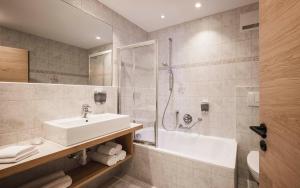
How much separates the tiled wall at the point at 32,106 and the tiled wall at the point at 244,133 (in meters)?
2.14

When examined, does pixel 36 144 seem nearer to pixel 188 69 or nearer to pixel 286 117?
pixel 286 117

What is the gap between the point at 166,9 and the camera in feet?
7.64

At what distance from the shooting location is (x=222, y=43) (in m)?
2.43

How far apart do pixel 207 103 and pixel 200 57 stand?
80 centimetres

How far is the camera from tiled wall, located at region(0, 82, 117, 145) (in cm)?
125

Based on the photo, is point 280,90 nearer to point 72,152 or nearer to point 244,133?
point 72,152

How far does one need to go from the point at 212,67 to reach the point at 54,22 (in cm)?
227

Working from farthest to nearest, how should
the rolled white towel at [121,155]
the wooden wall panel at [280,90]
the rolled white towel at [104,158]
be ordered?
the rolled white towel at [121,155]
the rolled white towel at [104,158]
the wooden wall panel at [280,90]

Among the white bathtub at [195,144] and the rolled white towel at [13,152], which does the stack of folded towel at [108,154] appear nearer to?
the white bathtub at [195,144]

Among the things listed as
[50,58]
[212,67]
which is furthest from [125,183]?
[212,67]

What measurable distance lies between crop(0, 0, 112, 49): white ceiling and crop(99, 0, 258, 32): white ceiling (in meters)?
0.42

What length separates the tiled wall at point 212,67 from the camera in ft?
7.45

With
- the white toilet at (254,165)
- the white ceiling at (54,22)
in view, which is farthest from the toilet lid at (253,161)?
the white ceiling at (54,22)

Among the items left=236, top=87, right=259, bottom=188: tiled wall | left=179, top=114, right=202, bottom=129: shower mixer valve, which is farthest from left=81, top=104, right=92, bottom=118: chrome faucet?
left=236, top=87, right=259, bottom=188: tiled wall
